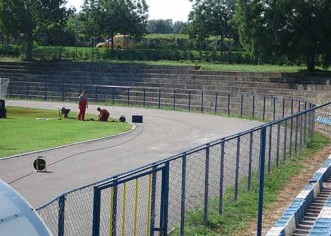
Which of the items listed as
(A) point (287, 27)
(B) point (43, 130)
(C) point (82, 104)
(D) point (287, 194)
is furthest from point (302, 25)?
(D) point (287, 194)

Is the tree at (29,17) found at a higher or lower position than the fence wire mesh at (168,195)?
higher

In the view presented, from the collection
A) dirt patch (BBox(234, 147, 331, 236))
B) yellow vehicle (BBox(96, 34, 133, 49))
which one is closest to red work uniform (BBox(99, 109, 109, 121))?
dirt patch (BBox(234, 147, 331, 236))

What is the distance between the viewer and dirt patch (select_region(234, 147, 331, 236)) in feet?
40.8

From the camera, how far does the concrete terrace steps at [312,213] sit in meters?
12.1

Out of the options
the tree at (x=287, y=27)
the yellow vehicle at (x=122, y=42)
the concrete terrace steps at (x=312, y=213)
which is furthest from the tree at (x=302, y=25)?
the yellow vehicle at (x=122, y=42)

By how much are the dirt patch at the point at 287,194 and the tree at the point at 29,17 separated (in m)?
39.8

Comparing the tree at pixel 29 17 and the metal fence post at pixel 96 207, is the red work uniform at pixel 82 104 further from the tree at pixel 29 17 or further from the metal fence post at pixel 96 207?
the metal fence post at pixel 96 207

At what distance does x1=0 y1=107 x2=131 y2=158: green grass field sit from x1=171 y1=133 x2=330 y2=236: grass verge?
345 inches

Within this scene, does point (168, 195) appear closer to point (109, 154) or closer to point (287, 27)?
point (109, 154)

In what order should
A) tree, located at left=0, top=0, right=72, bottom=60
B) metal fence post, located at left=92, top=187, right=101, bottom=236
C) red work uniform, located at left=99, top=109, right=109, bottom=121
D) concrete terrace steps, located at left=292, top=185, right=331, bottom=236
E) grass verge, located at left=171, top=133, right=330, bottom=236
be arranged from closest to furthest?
metal fence post, located at left=92, top=187, right=101, bottom=236, grass verge, located at left=171, top=133, right=330, bottom=236, concrete terrace steps, located at left=292, top=185, right=331, bottom=236, red work uniform, located at left=99, top=109, right=109, bottom=121, tree, located at left=0, top=0, right=72, bottom=60

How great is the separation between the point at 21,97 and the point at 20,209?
46.8 meters

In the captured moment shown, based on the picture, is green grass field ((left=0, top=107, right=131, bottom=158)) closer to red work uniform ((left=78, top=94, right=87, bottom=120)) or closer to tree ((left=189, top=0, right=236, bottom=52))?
red work uniform ((left=78, top=94, right=87, bottom=120))

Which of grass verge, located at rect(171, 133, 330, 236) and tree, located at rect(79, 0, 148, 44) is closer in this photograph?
grass verge, located at rect(171, 133, 330, 236)

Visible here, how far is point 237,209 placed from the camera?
43.6ft
